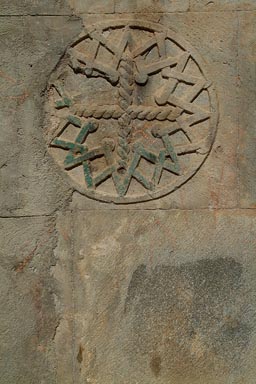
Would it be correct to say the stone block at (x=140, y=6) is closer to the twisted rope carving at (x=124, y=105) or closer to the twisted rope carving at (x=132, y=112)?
the twisted rope carving at (x=124, y=105)

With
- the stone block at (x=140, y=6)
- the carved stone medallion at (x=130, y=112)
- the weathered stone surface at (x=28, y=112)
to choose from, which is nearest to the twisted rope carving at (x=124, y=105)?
the carved stone medallion at (x=130, y=112)

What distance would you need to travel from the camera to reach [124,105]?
327 centimetres

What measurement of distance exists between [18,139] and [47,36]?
0.74 m

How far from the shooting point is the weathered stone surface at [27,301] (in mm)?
3277

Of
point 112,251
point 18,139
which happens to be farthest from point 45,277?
point 18,139

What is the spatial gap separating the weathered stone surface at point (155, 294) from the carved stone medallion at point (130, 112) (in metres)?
0.27

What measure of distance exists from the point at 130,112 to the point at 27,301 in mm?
1499

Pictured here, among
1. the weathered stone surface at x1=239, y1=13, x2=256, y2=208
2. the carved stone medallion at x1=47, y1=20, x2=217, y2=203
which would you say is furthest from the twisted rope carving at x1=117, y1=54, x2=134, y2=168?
the weathered stone surface at x1=239, y1=13, x2=256, y2=208

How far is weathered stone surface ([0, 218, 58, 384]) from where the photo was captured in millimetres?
3277

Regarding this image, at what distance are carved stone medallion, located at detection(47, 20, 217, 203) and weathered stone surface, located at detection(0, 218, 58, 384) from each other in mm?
492

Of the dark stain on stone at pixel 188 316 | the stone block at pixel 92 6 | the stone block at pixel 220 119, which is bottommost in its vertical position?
the dark stain on stone at pixel 188 316

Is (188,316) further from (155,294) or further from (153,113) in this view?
(153,113)

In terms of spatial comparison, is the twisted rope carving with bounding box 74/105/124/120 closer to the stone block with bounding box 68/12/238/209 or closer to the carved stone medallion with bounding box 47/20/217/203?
the carved stone medallion with bounding box 47/20/217/203

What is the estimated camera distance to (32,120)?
10.7ft
